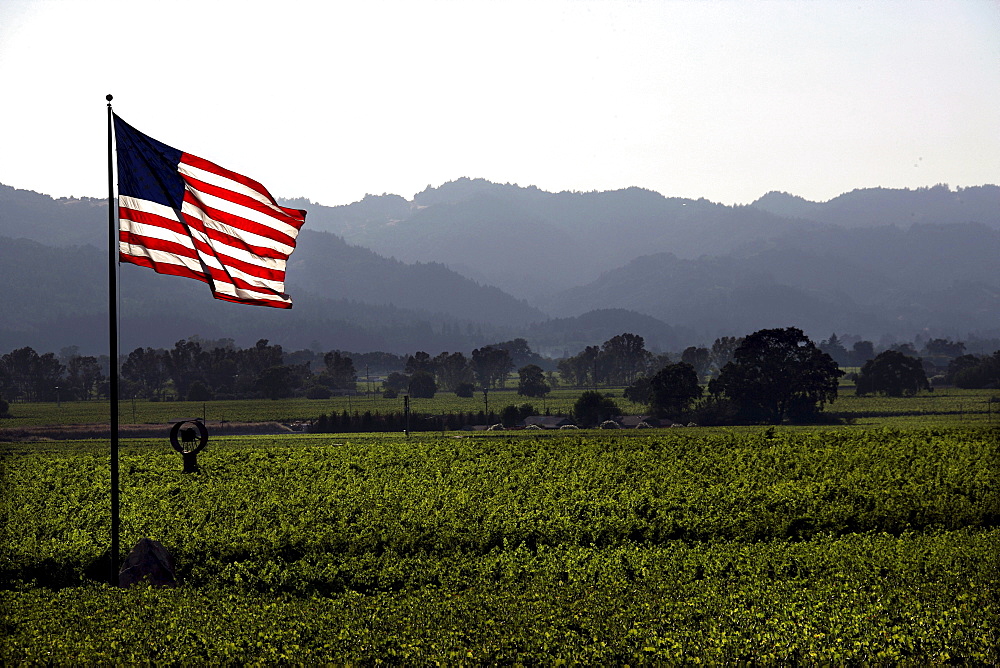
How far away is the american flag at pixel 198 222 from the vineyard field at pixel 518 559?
4.83 metres

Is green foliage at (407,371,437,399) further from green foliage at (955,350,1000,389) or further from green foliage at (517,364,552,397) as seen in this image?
green foliage at (955,350,1000,389)

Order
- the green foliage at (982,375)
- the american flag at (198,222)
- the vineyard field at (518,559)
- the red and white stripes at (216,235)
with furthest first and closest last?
the green foliage at (982,375)
the red and white stripes at (216,235)
the american flag at (198,222)
the vineyard field at (518,559)

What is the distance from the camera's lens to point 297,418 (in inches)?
3194

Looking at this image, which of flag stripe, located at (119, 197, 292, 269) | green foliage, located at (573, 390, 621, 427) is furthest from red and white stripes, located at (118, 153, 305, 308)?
green foliage, located at (573, 390, 621, 427)

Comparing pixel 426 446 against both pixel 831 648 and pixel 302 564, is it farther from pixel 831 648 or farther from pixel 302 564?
pixel 831 648

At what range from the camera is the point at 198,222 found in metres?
Result: 11.9

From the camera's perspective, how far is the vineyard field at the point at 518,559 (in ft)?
32.3

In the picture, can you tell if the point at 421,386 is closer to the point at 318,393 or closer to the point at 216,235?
the point at 318,393

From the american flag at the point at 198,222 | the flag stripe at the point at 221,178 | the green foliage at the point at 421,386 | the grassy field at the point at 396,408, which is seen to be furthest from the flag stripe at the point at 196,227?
the green foliage at the point at 421,386

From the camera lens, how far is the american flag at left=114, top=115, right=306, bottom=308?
11281 mm

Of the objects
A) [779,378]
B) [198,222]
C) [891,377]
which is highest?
[198,222]

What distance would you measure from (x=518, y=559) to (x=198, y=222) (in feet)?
26.5

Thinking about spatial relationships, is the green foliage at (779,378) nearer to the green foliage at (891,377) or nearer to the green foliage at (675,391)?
the green foliage at (675,391)

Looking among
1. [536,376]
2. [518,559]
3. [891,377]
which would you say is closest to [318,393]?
[536,376]
